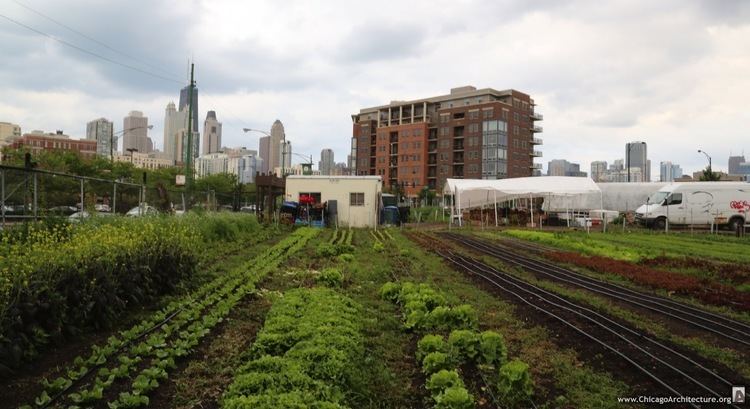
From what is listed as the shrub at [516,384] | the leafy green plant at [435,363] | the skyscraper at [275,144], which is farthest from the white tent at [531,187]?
the skyscraper at [275,144]

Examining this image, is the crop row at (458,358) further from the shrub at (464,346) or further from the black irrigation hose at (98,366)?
the black irrigation hose at (98,366)

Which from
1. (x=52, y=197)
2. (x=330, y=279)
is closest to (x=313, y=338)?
(x=330, y=279)

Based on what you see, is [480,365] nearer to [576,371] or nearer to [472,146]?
[576,371]

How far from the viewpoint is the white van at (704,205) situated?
33.4m

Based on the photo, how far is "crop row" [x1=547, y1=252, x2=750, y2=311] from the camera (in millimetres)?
11070

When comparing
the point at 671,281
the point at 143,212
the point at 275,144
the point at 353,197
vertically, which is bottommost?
the point at 671,281

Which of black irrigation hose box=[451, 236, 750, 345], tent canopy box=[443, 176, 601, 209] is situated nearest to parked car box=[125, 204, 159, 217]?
black irrigation hose box=[451, 236, 750, 345]

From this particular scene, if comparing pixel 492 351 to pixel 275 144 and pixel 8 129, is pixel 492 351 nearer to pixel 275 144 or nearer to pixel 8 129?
pixel 275 144

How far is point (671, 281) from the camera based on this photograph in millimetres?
13008

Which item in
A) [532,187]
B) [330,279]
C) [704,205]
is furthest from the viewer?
[532,187]

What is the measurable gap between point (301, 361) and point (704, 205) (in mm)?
36656

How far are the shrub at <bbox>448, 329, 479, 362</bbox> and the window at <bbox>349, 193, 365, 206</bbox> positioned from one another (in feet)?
94.8

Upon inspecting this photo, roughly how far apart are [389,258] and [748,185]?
96.4 ft

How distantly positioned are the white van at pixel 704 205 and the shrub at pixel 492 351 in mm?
32170
